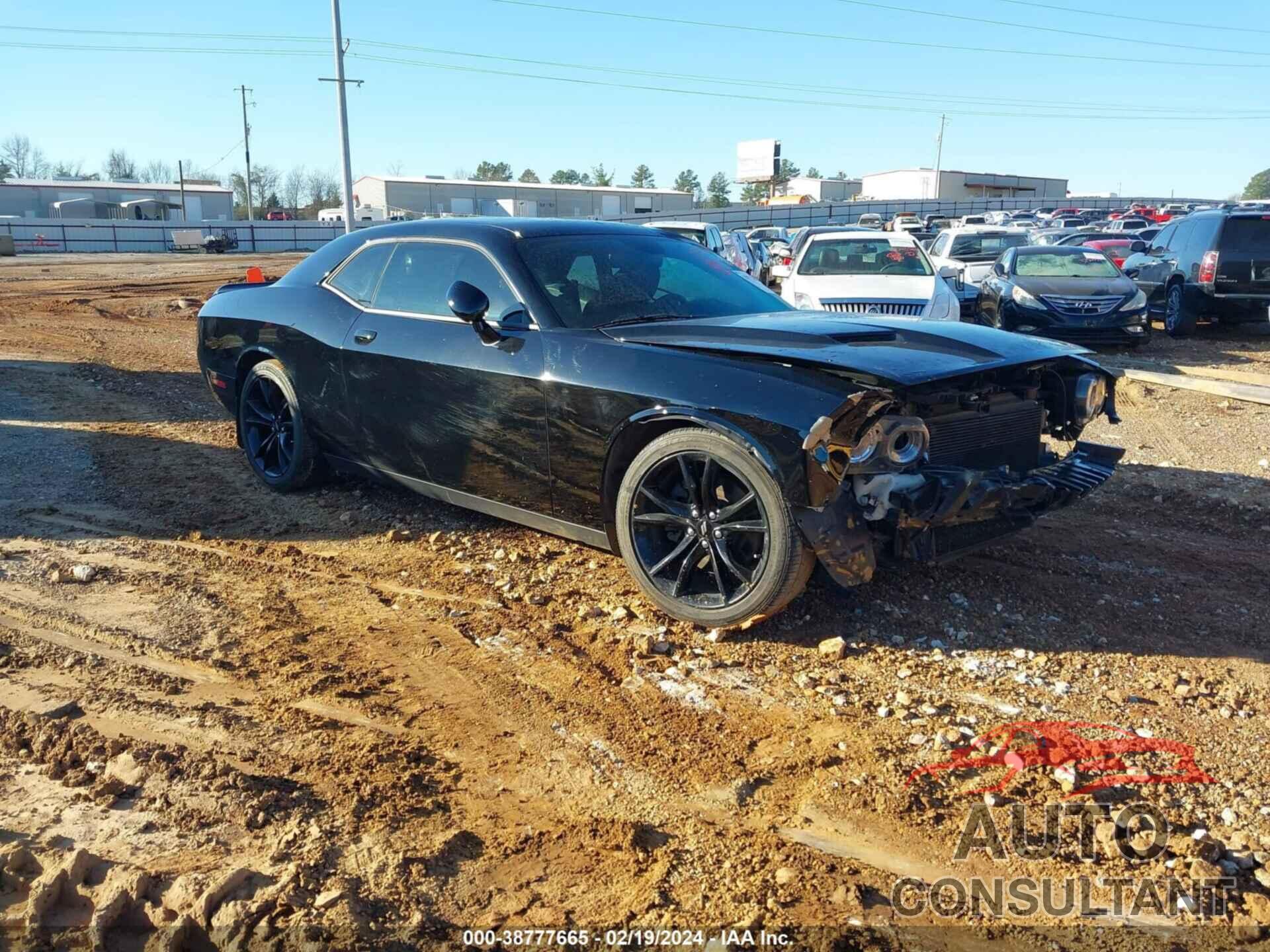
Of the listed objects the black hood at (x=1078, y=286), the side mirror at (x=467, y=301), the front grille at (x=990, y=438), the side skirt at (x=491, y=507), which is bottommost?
the side skirt at (x=491, y=507)

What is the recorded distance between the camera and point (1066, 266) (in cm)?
1356

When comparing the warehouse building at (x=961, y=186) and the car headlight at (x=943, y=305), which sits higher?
the warehouse building at (x=961, y=186)

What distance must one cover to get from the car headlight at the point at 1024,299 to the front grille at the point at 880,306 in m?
2.74

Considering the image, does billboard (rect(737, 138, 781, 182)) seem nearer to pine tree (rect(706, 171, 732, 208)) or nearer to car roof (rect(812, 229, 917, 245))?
pine tree (rect(706, 171, 732, 208))

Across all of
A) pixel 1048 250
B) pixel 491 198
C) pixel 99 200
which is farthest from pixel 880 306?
pixel 99 200

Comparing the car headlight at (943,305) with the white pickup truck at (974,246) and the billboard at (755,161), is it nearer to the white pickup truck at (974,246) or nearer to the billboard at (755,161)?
the white pickup truck at (974,246)

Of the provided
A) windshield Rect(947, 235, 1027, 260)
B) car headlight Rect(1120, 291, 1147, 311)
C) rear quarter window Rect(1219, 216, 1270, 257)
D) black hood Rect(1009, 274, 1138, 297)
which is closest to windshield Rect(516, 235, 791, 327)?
black hood Rect(1009, 274, 1138, 297)

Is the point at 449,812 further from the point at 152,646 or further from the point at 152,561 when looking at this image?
the point at 152,561

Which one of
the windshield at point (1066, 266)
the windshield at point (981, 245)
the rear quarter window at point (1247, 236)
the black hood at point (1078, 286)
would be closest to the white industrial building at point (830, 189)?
the windshield at point (981, 245)

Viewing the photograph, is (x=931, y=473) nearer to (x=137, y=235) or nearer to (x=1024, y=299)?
(x=1024, y=299)

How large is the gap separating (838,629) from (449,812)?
190 centimetres

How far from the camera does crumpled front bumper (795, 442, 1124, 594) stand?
3.68m

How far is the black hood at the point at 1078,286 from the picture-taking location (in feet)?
41.6

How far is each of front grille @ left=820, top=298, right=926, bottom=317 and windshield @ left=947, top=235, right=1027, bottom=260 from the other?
852cm
